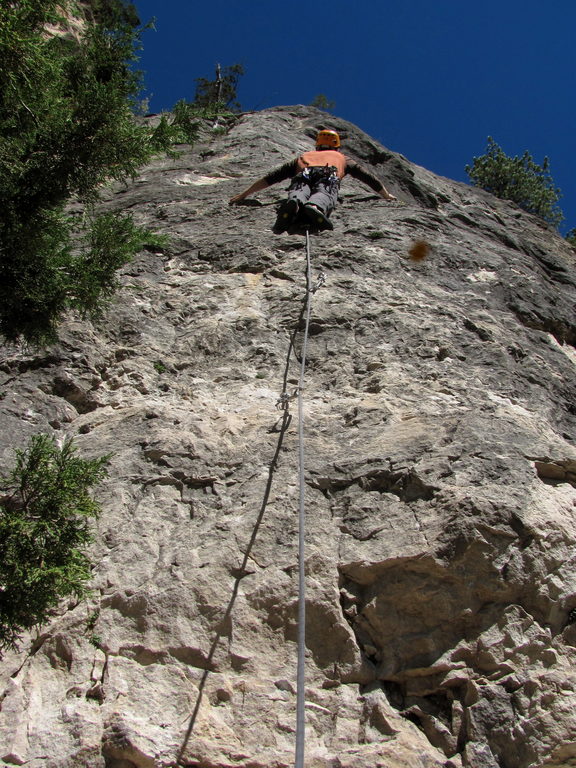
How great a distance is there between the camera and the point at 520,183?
53.6 ft

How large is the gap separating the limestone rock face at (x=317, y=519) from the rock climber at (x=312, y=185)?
71cm

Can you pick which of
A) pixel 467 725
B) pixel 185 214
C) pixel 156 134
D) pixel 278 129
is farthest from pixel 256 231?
pixel 467 725

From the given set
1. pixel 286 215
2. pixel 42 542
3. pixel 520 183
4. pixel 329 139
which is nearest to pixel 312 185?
pixel 286 215

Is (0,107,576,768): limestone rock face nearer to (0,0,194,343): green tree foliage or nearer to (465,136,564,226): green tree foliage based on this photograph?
(0,0,194,343): green tree foliage

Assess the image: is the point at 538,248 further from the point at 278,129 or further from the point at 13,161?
the point at 13,161

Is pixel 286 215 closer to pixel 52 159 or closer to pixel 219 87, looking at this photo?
pixel 52 159

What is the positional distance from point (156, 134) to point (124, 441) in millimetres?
2196

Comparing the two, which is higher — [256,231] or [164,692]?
[256,231]

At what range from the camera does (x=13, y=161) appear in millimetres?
4594

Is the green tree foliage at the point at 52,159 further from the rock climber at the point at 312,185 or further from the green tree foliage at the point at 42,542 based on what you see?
the rock climber at the point at 312,185

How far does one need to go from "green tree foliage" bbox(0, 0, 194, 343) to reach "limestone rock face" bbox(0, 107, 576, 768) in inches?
25.3

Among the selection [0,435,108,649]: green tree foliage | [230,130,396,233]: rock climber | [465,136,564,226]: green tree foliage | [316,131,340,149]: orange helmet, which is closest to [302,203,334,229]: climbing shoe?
[230,130,396,233]: rock climber

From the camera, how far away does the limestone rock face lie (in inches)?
123

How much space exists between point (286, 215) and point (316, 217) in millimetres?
321
